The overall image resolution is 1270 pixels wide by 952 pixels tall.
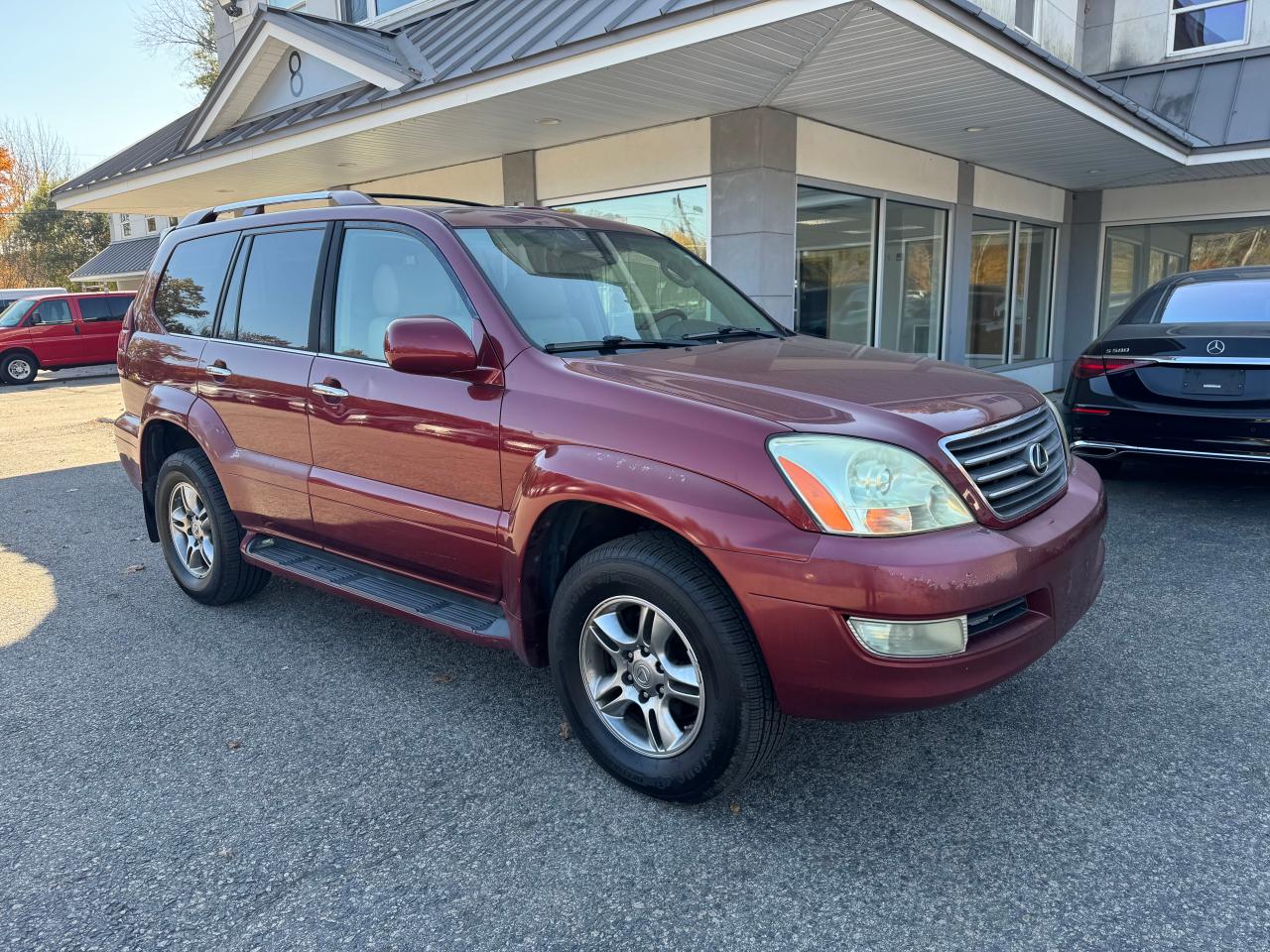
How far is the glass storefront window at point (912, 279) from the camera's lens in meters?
9.77

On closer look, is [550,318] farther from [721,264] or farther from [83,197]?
[83,197]

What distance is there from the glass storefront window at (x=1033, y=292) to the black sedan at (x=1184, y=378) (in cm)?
660

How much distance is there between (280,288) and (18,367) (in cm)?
1895

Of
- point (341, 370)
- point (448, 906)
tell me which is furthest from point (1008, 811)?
point (341, 370)

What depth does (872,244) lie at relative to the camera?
944cm

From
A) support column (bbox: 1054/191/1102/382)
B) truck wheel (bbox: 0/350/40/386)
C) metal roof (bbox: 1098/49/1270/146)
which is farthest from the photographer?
truck wheel (bbox: 0/350/40/386)

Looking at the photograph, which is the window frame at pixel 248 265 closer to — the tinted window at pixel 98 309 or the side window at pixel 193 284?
the side window at pixel 193 284

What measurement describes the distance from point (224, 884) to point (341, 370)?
77.1 inches

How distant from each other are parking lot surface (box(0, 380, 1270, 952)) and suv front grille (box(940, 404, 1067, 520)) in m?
0.93

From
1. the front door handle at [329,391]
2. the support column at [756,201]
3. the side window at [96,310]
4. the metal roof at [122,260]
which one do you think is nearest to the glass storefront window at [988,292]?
the support column at [756,201]

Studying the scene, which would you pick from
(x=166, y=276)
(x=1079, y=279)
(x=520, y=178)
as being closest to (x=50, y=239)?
(x=520, y=178)

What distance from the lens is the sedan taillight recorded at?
593 cm

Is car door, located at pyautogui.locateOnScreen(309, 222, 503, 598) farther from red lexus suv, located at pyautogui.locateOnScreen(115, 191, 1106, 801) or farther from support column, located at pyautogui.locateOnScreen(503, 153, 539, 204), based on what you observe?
support column, located at pyautogui.locateOnScreen(503, 153, 539, 204)

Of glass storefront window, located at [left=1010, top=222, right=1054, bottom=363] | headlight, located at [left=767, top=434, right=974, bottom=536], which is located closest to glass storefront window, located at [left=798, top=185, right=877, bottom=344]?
glass storefront window, located at [left=1010, top=222, right=1054, bottom=363]
